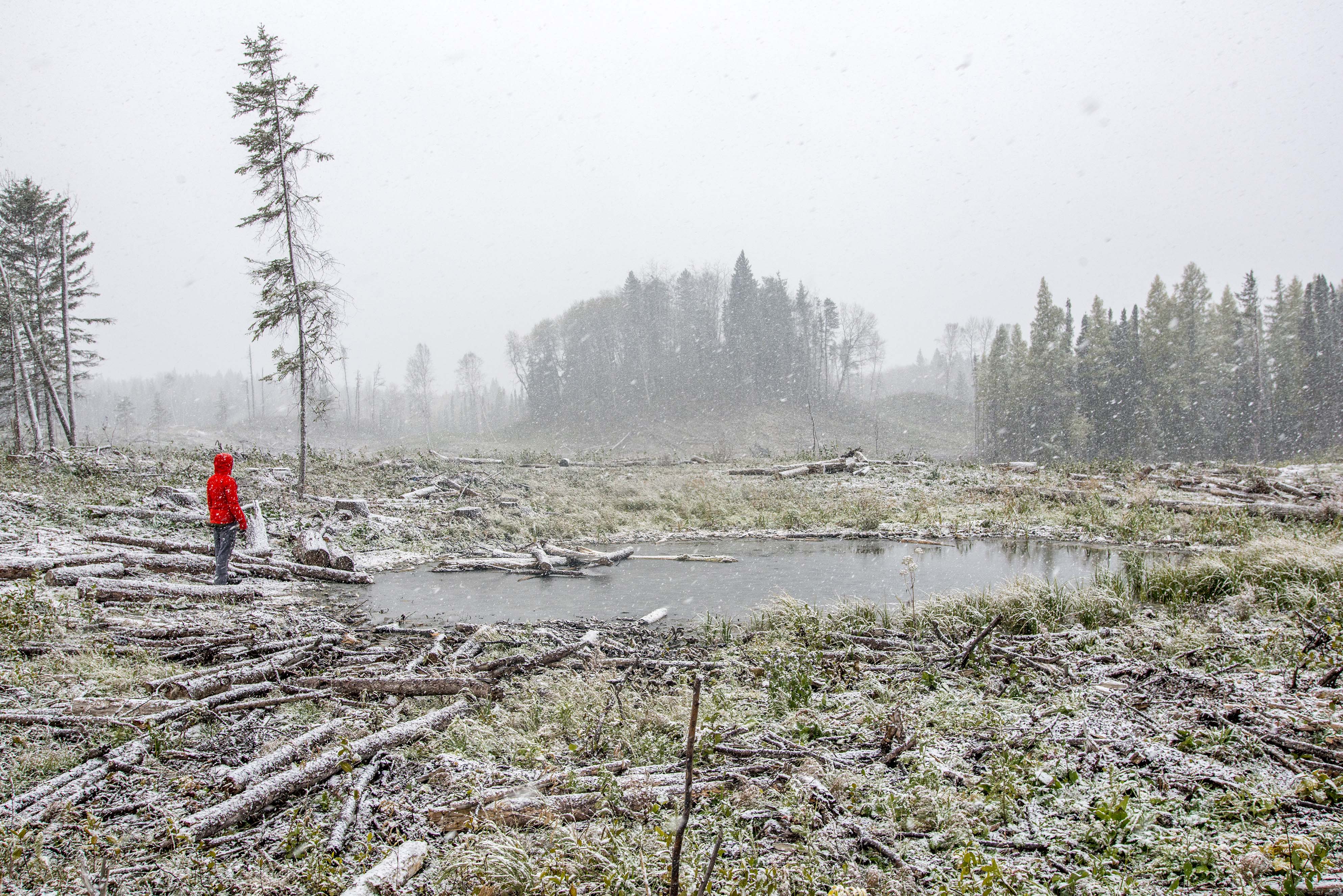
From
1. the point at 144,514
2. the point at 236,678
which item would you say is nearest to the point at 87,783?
the point at 236,678

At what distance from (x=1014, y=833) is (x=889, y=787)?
2.45ft

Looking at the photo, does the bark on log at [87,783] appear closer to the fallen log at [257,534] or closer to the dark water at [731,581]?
the dark water at [731,581]

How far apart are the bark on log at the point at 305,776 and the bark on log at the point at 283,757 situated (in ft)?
0.34

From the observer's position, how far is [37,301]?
3017cm

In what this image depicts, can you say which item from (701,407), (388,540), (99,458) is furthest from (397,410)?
(388,540)

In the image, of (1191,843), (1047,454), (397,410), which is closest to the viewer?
(1191,843)

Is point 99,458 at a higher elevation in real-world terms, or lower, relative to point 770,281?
lower

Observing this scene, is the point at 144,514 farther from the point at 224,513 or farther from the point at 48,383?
the point at 48,383

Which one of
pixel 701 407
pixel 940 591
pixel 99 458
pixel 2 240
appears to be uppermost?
pixel 2 240

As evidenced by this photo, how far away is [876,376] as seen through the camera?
364 feet

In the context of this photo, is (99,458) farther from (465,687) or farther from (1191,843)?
(1191,843)

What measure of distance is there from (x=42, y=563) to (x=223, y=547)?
2.38 metres

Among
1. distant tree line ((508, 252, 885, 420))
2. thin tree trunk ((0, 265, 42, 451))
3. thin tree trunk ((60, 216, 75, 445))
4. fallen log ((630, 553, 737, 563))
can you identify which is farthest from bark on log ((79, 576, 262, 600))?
distant tree line ((508, 252, 885, 420))

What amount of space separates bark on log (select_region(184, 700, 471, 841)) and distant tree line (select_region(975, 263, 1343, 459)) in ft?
181
